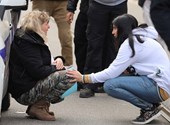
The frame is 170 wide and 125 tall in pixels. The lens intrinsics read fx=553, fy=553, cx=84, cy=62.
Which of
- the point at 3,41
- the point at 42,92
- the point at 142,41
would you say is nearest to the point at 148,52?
the point at 142,41

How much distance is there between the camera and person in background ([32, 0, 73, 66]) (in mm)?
7080

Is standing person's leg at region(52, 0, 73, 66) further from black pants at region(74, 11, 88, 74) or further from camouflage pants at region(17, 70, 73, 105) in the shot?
camouflage pants at region(17, 70, 73, 105)

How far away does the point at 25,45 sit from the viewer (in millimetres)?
5133

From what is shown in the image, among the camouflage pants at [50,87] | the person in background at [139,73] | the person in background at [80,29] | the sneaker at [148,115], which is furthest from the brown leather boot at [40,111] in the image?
the person in background at [80,29]

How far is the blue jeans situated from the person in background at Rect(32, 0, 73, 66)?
1.99 meters

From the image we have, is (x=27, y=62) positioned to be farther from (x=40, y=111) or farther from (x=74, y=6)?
(x=74, y=6)

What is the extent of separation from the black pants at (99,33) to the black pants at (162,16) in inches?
159

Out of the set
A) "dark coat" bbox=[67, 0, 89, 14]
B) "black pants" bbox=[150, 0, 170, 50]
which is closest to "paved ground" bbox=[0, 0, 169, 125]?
"dark coat" bbox=[67, 0, 89, 14]

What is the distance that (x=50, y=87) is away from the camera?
5.13m

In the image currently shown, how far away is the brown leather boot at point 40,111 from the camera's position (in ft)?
17.5

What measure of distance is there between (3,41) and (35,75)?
1.83 ft

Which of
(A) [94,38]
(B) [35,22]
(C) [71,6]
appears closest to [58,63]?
(B) [35,22]

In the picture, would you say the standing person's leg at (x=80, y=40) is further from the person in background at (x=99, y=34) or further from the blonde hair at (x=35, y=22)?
the blonde hair at (x=35, y=22)

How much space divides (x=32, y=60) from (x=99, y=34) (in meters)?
1.55
